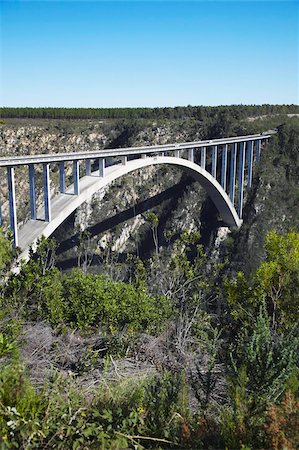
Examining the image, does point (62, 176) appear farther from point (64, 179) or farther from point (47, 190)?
point (47, 190)

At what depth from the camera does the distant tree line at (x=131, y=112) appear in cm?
5659

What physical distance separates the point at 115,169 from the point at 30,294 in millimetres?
12943

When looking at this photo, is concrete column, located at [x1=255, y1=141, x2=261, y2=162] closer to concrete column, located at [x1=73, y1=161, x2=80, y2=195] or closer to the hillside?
the hillside

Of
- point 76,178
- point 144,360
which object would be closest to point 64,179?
point 76,178

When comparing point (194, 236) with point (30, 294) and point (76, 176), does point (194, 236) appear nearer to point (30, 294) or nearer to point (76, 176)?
point (76, 176)

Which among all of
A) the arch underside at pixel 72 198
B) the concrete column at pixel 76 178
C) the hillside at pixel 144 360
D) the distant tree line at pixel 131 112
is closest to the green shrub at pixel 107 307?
the hillside at pixel 144 360

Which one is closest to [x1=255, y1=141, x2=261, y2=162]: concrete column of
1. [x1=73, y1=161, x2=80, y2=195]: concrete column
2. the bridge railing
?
the bridge railing

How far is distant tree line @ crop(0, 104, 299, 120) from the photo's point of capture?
56.6 metres

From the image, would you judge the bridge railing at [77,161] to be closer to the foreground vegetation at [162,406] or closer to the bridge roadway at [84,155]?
the bridge roadway at [84,155]

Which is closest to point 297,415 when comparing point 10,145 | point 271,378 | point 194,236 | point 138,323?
point 271,378

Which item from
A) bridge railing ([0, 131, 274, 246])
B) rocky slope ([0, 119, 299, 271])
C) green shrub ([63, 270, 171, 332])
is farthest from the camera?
rocky slope ([0, 119, 299, 271])

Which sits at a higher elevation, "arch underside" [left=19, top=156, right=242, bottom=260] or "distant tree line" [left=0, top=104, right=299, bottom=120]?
"distant tree line" [left=0, top=104, right=299, bottom=120]

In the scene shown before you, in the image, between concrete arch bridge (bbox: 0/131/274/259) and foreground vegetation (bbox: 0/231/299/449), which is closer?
foreground vegetation (bbox: 0/231/299/449)

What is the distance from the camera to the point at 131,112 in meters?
65.6
